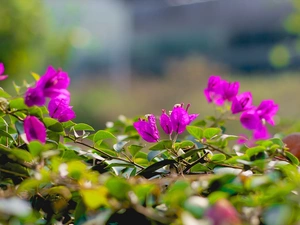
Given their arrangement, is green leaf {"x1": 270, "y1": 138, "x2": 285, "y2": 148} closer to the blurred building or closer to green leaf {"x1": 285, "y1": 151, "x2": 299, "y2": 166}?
green leaf {"x1": 285, "y1": 151, "x2": 299, "y2": 166}

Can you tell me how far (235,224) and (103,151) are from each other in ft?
0.95

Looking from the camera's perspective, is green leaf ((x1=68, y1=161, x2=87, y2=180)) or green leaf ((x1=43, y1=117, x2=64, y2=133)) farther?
green leaf ((x1=43, y1=117, x2=64, y2=133))

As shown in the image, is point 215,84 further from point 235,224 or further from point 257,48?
point 257,48

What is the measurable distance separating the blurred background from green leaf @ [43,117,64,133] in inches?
208

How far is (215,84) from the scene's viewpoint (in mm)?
746

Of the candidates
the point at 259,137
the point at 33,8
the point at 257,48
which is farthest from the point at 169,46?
the point at 259,137

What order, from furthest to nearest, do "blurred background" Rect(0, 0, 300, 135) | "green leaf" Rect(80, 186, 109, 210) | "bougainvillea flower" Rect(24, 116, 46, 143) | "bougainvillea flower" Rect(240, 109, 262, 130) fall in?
1. "blurred background" Rect(0, 0, 300, 135)
2. "bougainvillea flower" Rect(240, 109, 262, 130)
3. "bougainvillea flower" Rect(24, 116, 46, 143)
4. "green leaf" Rect(80, 186, 109, 210)

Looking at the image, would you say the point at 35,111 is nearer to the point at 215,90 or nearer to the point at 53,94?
the point at 53,94

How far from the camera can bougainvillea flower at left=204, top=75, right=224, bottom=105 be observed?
2.43 ft

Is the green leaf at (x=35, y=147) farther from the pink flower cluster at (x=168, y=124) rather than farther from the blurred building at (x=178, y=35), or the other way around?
the blurred building at (x=178, y=35)

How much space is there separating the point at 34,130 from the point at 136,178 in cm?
10

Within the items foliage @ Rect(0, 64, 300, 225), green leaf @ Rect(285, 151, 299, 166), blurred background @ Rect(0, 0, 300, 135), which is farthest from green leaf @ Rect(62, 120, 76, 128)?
blurred background @ Rect(0, 0, 300, 135)

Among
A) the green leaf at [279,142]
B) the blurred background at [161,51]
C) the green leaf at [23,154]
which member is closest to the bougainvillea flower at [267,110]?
the green leaf at [279,142]

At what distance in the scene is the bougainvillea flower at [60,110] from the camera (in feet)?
1.89
